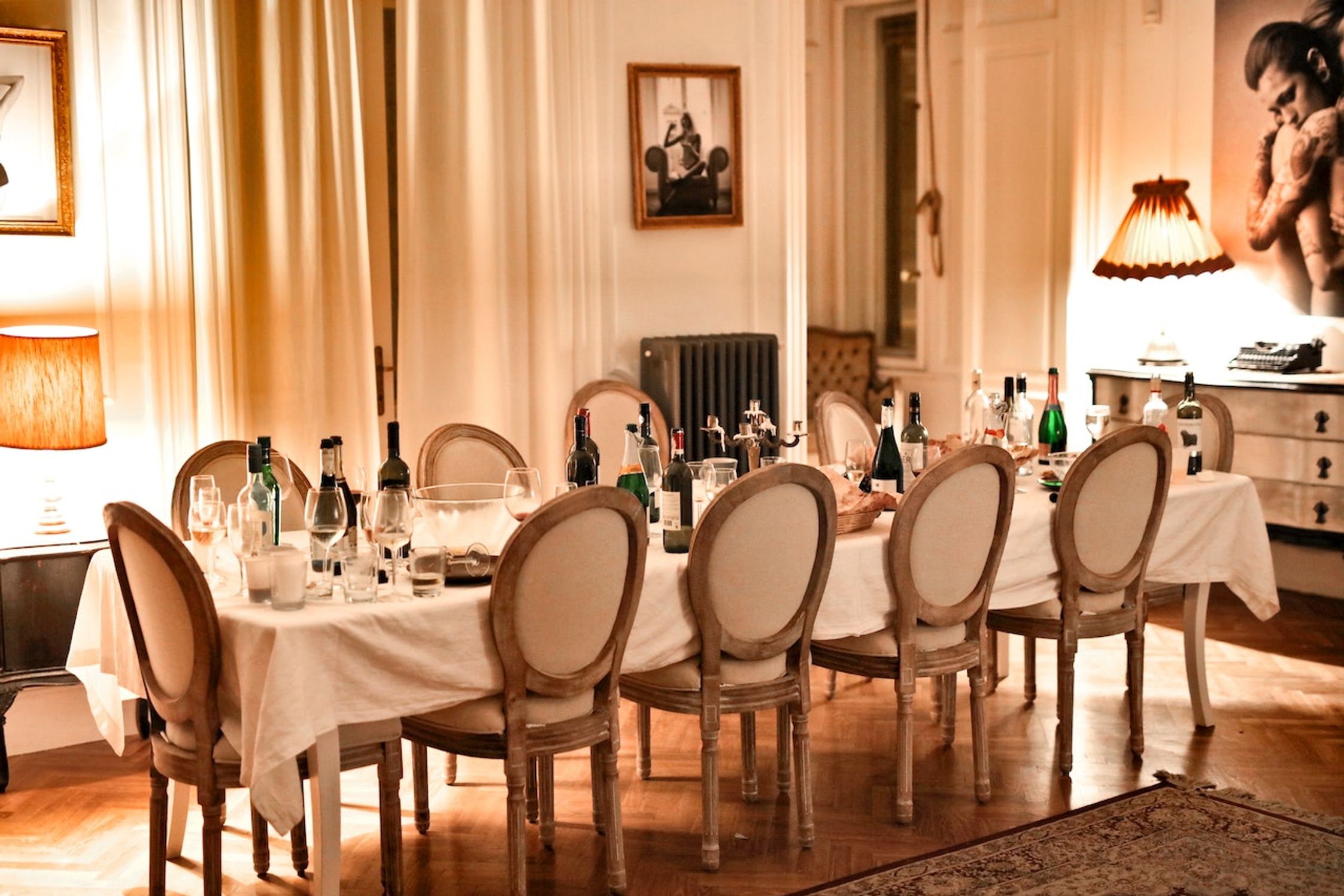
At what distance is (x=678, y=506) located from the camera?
3.53 metres

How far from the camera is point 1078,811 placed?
3898mm

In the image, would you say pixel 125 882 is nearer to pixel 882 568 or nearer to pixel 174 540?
pixel 174 540

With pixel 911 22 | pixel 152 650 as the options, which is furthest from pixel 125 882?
pixel 911 22

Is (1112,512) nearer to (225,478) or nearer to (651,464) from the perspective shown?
(651,464)

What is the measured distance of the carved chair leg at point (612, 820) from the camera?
3.34 meters

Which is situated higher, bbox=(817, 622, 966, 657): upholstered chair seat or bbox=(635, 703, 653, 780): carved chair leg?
bbox=(817, 622, 966, 657): upholstered chair seat

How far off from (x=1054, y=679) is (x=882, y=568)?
68.3 inches

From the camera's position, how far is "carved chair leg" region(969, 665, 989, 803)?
390cm

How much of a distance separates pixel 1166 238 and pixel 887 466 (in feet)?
8.83

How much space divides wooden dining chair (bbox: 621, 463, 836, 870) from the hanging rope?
14.9 feet

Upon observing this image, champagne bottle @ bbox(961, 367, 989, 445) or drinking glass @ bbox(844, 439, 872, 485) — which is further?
champagne bottle @ bbox(961, 367, 989, 445)

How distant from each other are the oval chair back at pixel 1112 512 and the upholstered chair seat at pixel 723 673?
971 mm

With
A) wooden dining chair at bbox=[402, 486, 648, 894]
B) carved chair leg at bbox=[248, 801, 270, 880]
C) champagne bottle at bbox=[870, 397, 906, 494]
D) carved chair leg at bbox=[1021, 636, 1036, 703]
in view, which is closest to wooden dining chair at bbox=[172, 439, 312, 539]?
carved chair leg at bbox=[248, 801, 270, 880]

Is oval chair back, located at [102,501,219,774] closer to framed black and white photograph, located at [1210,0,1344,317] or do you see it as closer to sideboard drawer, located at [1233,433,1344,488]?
sideboard drawer, located at [1233,433,1344,488]
